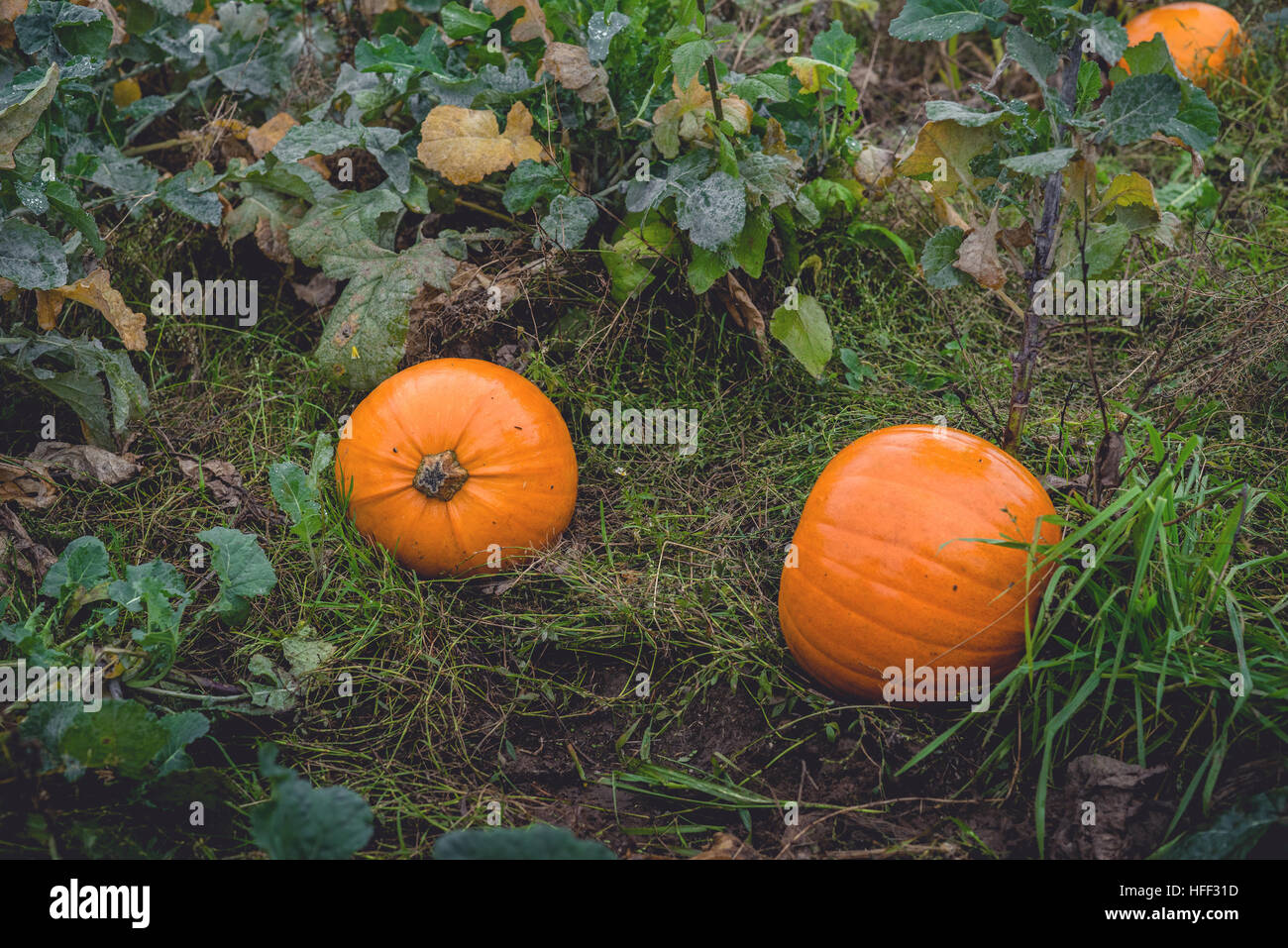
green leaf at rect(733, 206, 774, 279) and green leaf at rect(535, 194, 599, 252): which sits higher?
green leaf at rect(535, 194, 599, 252)

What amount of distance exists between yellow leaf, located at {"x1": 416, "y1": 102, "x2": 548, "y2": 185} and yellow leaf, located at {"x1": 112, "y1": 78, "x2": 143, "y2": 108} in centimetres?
136

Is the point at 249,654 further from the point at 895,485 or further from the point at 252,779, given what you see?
the point at 895,485

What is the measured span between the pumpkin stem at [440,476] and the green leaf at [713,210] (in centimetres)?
89

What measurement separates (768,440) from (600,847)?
1.46 meters

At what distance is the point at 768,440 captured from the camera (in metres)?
2.78

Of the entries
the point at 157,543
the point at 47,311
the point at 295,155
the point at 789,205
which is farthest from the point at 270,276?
the point at 789,205

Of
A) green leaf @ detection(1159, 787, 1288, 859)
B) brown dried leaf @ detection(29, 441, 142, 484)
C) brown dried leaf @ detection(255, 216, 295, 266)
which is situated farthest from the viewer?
brown dried leaf @ detection(255, 216, 295, 266)

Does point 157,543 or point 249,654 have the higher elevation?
point 157,543

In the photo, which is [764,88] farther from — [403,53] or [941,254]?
[403,53]

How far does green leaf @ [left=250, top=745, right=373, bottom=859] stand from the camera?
156 cm

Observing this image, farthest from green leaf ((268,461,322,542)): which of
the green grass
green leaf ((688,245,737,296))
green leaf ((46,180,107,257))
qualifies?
green leaf ((688,245,737,296))

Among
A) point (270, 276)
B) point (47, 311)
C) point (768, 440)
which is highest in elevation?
point (270, 276)

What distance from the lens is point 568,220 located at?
9.18ft

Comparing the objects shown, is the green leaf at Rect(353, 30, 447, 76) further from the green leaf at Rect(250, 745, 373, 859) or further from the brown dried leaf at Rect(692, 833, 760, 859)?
the brown dried leaf at Rect(692, 833, 760, 859)
